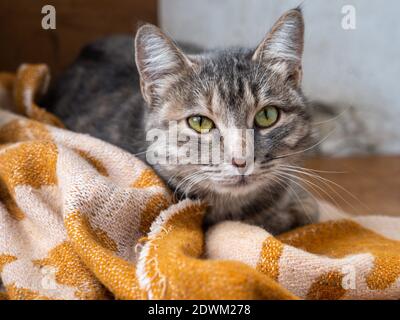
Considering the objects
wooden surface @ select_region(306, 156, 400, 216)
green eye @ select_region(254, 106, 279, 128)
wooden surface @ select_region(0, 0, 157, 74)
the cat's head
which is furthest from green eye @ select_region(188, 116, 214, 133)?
wooden surface @ select_region(0, 0, 157, 74)

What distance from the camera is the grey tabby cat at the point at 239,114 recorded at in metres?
1.18

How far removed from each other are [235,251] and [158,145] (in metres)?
0.34

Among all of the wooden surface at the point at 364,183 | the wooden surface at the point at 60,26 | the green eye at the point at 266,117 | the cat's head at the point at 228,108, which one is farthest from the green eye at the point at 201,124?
the wooden surface at the point at 60,26

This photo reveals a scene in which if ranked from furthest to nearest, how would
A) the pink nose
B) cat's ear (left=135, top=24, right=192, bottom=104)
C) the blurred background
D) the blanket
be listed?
the blurred background
cat's ear (left=135, top=24, right=192, bottom=104)
the pink nose
the blanket

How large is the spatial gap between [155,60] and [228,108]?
233mm

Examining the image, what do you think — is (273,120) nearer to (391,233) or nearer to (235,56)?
(235,56)

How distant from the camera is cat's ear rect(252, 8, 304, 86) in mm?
1230

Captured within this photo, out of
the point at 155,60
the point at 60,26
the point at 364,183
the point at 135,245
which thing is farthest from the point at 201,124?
the point at 60,26

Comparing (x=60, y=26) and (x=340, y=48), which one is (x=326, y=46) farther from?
(x=60, y=26)

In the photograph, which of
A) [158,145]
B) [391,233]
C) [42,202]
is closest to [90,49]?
[158,145]

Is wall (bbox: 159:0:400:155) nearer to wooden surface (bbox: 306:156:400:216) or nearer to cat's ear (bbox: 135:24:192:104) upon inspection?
wooden surface (bbox: 306:156:400:216)

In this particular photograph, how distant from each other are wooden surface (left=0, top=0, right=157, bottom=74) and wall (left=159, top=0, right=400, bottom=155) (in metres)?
0.18

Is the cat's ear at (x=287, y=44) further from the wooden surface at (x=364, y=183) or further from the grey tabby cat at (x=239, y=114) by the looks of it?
the wooden surface at (x=364, y=183)
